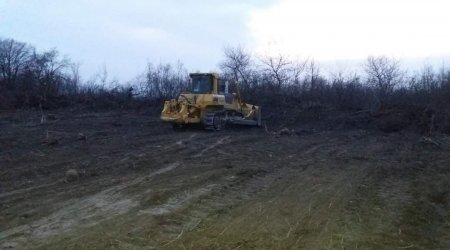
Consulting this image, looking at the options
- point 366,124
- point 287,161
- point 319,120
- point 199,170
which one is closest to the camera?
point 199,170

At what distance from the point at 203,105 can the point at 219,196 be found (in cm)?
1502

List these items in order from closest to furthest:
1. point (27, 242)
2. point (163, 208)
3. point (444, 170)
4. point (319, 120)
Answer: point (27, 242)
point (163, 208)
point (444, 170)
point (319, 120)

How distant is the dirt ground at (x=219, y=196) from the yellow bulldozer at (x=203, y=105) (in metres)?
6.07

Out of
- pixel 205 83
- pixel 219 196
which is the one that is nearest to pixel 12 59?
pixel 205 83

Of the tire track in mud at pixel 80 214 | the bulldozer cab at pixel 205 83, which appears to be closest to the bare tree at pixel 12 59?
the bulldozer cab at pixel 205 83

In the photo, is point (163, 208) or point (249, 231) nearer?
point (249, 231)

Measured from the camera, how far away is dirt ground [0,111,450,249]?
6.38 m

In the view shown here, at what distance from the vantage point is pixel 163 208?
7.87 m

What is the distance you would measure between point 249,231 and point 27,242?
2.59m

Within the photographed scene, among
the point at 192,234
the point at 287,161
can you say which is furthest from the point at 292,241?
the point at 287,161

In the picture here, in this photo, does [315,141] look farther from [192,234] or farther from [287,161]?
[192,234]

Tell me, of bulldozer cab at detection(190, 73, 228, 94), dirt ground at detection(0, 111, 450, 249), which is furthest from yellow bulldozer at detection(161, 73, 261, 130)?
dirt ground at detection(0, 111, 450, 249)

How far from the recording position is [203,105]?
23.8m

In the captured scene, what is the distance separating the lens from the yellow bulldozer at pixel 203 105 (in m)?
23.4
